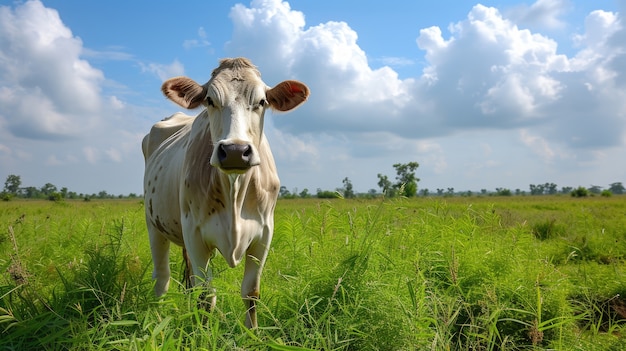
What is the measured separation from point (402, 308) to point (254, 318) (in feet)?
3.76

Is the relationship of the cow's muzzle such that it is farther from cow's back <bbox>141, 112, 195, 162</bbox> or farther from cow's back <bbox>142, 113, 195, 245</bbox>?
cow's back <bbox>141, 112, 195, 162</bbox>

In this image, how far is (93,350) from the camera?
9.02 ft

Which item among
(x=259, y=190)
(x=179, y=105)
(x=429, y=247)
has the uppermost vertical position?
(x=179, y=105)

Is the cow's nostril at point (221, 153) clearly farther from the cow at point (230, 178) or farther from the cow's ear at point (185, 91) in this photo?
the cow's ear at point (185, 91)

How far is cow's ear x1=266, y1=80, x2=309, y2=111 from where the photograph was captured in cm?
386

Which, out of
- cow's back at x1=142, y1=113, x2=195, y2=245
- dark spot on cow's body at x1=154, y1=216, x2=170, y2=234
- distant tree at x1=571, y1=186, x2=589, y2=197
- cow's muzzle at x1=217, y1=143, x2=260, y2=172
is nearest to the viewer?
cow's muzzle at x1=217, y1=143, x2=260, y2=172

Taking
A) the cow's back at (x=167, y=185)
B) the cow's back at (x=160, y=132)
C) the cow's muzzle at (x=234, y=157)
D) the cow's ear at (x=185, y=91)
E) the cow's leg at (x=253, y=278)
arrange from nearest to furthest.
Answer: the cow's muzzle at (x=234, y=157)
the cow's leg at (x=253, y=278)
the cow's ear at (x=185, y=91)
the cow's back at (x=167, y=185)
the cow's back at (x=160, y=132)

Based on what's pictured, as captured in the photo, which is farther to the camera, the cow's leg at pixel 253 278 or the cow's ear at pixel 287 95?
the cow's ear at pixel 287 95

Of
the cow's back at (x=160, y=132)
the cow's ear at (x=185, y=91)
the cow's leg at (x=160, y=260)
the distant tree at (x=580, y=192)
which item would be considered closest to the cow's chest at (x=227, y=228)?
the cow's ear at (x=185, y=91)

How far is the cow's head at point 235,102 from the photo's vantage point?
3025 millimetres

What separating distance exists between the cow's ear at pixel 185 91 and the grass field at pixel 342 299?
4.17 feet

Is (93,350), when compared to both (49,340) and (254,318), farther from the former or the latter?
(254,318)

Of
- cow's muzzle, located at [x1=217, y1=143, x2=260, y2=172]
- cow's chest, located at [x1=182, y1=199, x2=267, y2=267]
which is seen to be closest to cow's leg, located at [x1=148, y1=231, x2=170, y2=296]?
cow's chest, located at [x1=182, y1=199, x2=267, y2=267]

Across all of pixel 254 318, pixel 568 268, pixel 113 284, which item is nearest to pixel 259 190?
pixel 254 318
